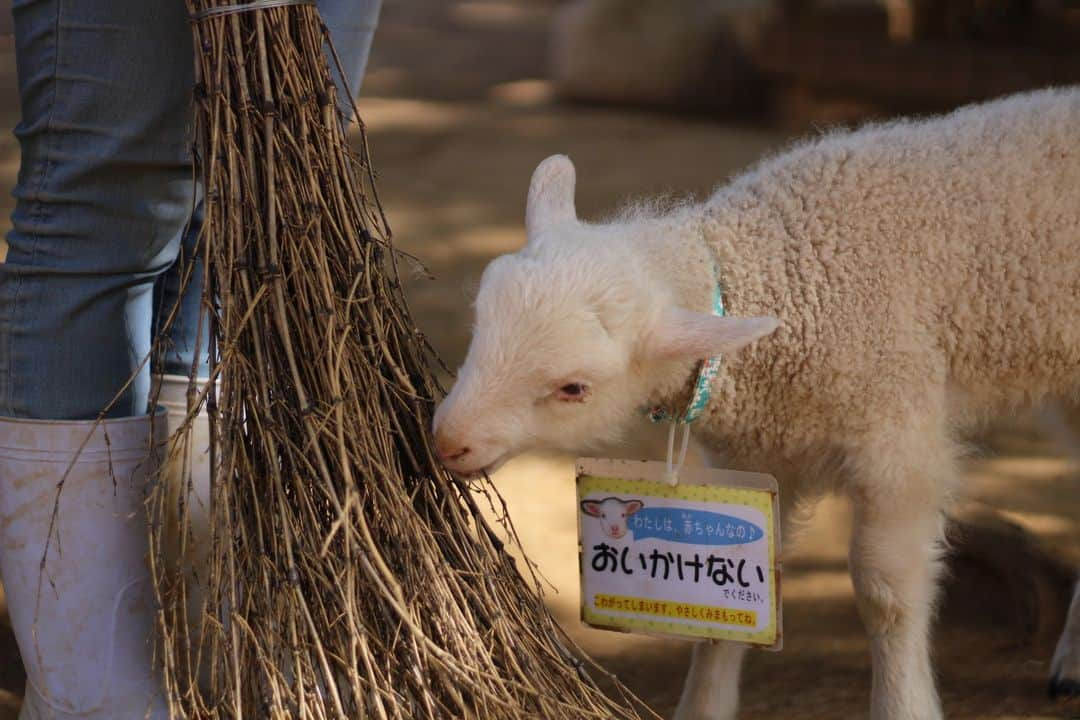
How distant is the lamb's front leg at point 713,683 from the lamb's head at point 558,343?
67 centimetres

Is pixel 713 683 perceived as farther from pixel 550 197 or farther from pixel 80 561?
pixel 80 561

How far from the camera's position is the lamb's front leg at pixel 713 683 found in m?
2.49

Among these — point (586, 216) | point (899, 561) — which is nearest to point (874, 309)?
point (899, 561)

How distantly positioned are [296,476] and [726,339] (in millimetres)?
700

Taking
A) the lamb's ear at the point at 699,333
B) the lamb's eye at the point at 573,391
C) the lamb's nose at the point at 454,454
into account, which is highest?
the lamb's ear at the point at 699,333

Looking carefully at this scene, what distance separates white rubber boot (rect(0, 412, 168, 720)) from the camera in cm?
213

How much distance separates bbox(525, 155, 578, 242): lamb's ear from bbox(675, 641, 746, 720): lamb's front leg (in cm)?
90

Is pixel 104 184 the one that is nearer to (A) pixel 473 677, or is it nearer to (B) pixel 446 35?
(A) pixel 473 677

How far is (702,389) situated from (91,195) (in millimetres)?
1065

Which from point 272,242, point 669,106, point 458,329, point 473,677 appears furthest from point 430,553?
point 669,106

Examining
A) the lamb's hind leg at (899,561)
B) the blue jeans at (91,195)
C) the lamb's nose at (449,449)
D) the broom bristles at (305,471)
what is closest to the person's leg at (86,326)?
the blue jeans at (91,195)

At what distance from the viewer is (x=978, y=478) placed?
3.79 meters

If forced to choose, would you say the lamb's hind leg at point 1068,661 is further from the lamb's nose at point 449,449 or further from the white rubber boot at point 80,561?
the white rubber boot at point 80,561

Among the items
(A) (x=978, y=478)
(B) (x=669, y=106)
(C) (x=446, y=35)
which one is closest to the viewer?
(A) (x=978, y=478)
